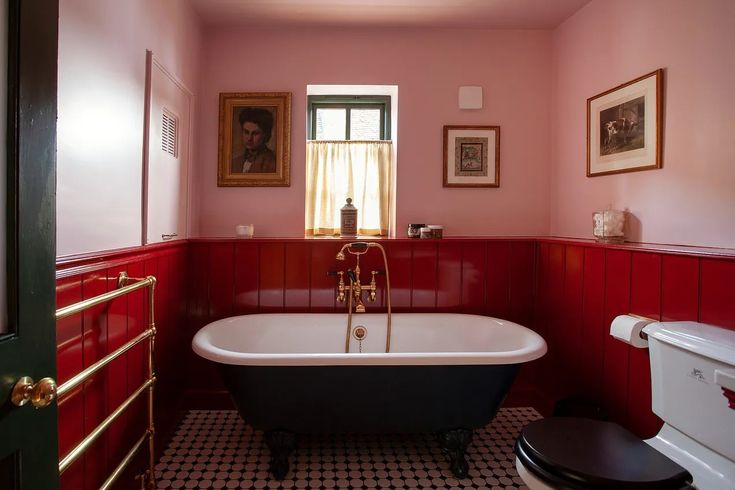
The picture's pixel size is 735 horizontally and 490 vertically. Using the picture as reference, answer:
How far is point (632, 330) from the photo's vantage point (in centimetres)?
156

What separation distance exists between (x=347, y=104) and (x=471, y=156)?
897mm

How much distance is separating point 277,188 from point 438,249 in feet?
3.47

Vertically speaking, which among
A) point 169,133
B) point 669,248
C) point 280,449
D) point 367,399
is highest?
point 169,133

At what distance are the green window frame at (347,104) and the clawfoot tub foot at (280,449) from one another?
1820 millimetres

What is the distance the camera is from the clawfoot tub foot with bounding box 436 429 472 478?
1735mm

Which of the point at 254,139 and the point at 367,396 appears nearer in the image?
the point at 367,396

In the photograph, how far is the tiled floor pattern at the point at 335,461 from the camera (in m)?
1.68

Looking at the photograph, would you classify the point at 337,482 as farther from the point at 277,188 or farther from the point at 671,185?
the point at 671,185

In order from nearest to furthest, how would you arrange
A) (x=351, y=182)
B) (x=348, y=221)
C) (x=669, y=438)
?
1. (x=669, y=438)
2. (x=348, y=221)
3. (x=351, y=182)

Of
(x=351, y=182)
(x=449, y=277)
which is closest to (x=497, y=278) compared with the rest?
(x=449, y=277)

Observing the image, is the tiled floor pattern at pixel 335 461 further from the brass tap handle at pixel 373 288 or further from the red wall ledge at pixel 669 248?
the red wall ledge at pixel 669 248

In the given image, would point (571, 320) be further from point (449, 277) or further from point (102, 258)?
point (102, 258)

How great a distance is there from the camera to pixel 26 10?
66 cm

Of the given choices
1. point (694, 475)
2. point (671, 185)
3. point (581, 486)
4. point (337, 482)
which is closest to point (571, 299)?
point (671, 185)
